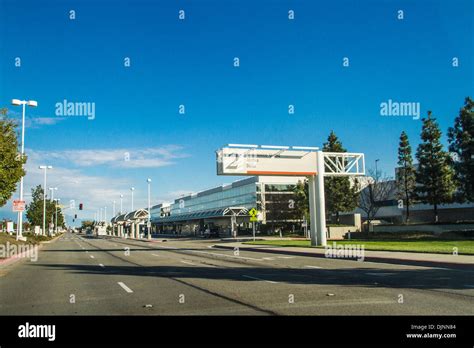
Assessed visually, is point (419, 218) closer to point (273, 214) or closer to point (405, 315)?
point (273, 214)

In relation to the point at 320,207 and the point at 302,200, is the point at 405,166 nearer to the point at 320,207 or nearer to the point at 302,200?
the point at 302,200

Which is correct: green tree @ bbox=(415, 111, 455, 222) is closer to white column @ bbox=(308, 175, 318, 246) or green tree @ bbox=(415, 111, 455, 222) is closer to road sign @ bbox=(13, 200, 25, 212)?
white column @ bbox=(308, 175, 318, 246)

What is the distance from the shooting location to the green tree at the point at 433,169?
49.0 meters

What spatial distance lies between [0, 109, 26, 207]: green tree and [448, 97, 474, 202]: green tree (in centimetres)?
3778

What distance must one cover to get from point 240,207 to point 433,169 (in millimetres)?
36394

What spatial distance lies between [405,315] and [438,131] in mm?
46042

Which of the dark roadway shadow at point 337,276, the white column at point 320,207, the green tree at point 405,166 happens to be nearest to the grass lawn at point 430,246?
the white column at point 320,207

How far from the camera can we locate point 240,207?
259 ft

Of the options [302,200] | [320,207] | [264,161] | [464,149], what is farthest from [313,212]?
[302,200]

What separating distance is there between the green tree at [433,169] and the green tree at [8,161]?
39.5 metres

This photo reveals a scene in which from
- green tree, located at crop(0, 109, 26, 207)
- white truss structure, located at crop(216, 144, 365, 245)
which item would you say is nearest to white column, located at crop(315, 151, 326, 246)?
white truss structure, located at crop(216, 144, 365, 245)

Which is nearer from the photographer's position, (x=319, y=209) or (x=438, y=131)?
(x=319, y=209)
